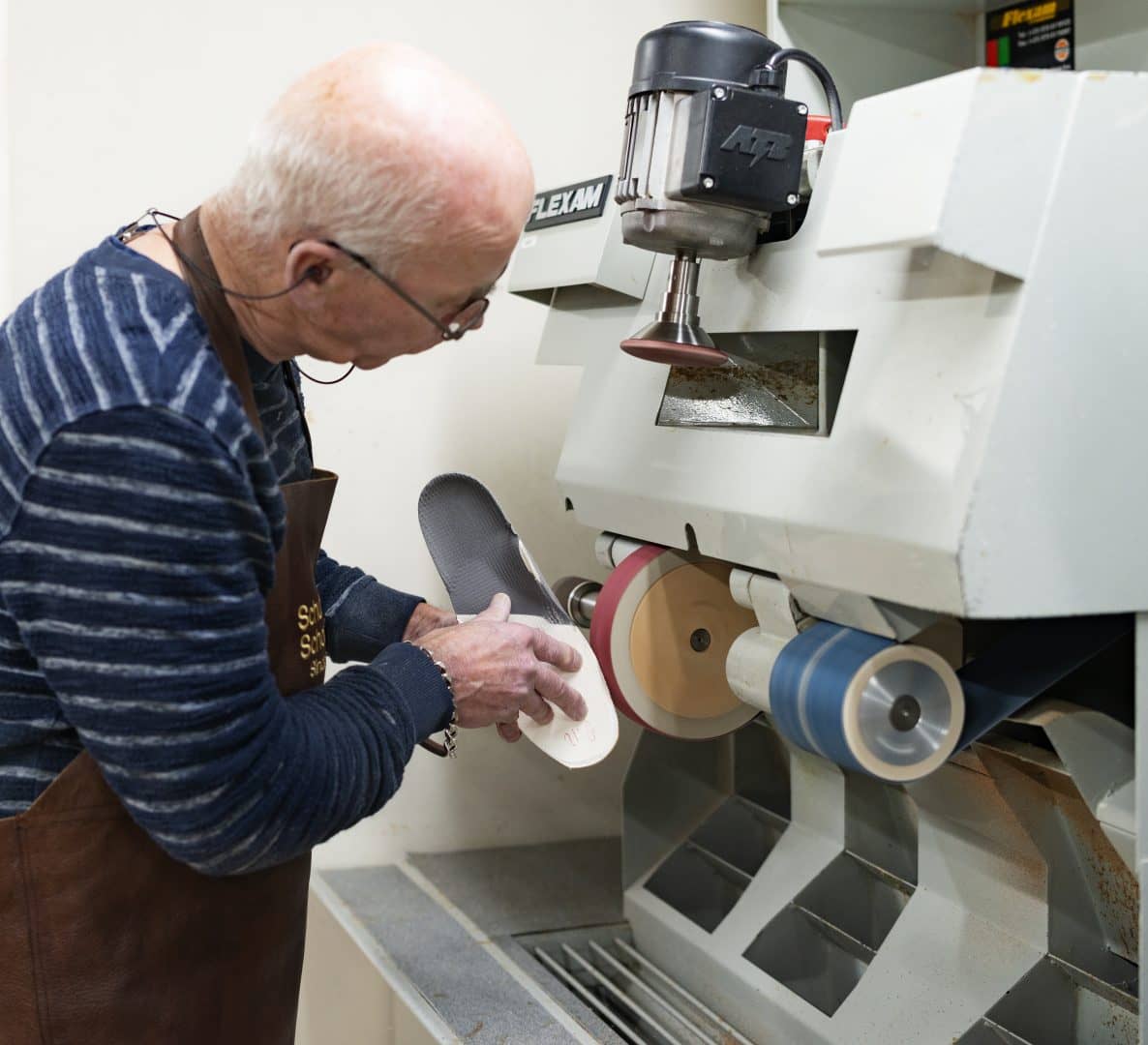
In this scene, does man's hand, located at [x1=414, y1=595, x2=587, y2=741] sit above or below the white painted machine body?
below

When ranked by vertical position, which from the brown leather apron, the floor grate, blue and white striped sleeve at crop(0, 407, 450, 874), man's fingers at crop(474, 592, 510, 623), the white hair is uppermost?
the white hair

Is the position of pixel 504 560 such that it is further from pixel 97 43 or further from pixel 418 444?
pixel 97 43

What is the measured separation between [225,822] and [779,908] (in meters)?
0.80

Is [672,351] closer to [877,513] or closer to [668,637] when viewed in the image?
[877,513]

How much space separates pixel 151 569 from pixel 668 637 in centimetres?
65

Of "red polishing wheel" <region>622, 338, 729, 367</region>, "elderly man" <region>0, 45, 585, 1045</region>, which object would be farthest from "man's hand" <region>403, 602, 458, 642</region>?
"red polishing wheel" <region>622, 338, 729, 367</region>

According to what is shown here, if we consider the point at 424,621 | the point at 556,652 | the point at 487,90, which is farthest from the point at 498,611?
the point at 487,90

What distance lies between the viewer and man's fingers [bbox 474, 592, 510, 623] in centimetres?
115

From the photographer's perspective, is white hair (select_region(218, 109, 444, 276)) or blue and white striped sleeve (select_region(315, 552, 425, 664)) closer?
white hair (select_region(218, 109, 444, 276))

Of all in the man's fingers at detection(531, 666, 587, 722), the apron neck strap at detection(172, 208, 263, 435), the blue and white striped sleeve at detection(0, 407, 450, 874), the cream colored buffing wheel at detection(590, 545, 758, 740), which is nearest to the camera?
the blue and white striped sleeve at detection(0, 407, 450, 874)

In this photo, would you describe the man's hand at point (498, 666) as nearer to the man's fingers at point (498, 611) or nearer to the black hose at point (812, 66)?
the man's fingers at point (498, 611)

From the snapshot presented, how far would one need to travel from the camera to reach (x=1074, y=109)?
33.9 inches

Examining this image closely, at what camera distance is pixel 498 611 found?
1.17 m

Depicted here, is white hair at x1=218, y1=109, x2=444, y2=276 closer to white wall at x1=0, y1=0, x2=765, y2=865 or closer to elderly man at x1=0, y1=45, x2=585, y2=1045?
elderly man at x1=0, y1=45, x2=585, y2=1045
